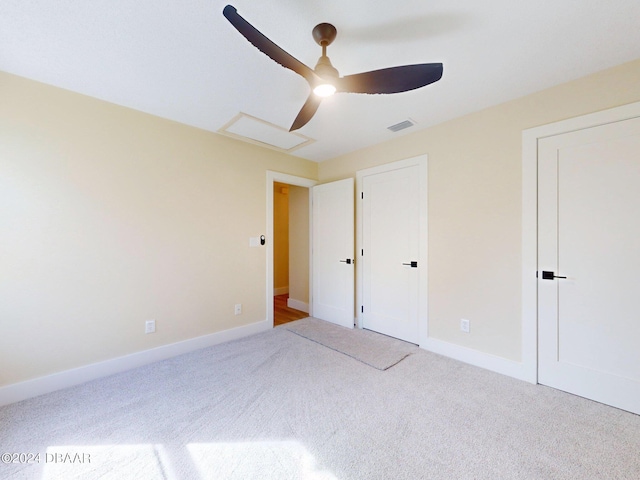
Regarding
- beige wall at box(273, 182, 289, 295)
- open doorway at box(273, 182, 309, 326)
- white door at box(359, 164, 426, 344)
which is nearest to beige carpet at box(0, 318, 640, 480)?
white door at box(359, 164, 426, 344)

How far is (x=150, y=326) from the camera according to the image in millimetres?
2580

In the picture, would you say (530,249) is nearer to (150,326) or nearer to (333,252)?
(333,252)

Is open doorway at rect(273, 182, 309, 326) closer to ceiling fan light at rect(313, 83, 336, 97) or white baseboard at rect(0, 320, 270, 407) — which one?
white baseboard at rect(0, 320, 270, 407)

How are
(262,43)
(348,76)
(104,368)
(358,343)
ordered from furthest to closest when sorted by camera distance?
(358,343) < (104,368) < (348,76) < (262,43)

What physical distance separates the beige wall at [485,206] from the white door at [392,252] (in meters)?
0.19

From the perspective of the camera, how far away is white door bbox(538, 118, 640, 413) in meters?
1.83

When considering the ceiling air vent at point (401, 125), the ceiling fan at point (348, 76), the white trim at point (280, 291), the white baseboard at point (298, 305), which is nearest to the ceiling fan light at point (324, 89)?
the ceiling fan at point (348, 76)

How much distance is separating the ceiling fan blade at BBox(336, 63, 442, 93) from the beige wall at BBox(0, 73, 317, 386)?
204 centimetres

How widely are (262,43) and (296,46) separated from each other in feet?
1.81

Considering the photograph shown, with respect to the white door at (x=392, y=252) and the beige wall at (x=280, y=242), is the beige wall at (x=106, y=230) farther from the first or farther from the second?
the beige wall at (x=280, y=242)

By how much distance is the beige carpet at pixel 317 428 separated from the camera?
138 centimetres

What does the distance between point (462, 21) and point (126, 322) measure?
347 cm

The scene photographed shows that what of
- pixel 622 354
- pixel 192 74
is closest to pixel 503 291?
pixel 622 354

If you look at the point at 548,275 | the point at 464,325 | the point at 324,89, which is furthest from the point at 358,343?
the point at 324,89
